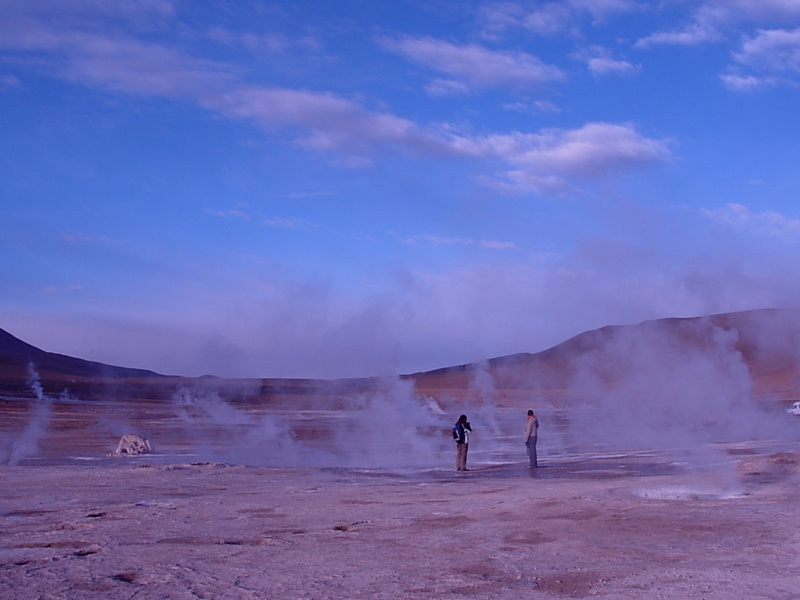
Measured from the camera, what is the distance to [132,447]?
27.0 metres

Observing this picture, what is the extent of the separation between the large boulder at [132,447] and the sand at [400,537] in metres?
7.93

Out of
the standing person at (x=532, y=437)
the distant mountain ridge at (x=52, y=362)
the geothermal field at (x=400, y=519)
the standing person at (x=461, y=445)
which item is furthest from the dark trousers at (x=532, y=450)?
the distant mountain ridge at (x=52, y=362)

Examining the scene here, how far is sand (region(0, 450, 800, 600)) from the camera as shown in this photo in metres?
8.01


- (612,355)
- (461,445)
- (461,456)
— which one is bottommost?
(461,456)

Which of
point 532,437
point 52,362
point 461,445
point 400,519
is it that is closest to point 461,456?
point 461,445

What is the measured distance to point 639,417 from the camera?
2066 inches

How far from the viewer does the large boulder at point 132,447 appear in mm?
26891

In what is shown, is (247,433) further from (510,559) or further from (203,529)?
(510,559)

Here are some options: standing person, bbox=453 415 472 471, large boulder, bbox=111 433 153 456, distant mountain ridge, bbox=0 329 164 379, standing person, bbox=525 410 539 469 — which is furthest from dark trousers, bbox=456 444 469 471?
distant mountain ridge, bbox=0 329 164 379

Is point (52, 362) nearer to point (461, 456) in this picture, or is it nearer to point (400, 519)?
point (461, 456)

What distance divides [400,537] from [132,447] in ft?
60.5

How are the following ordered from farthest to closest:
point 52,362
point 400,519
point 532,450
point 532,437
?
point 52,362, point 532,450, point 532,437, point 400,519

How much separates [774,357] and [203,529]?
110122 mm

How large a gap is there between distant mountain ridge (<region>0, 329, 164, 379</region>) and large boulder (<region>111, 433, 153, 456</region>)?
121 meters
